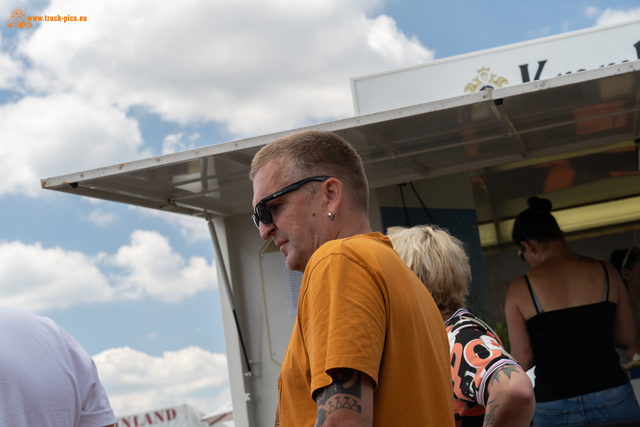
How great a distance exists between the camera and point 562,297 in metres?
3.44

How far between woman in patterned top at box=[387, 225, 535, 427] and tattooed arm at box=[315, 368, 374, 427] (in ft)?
3.51

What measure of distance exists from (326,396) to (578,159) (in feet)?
21.4

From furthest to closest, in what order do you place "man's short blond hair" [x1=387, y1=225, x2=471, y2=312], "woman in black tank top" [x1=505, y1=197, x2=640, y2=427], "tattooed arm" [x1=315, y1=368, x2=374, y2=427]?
"woman in black tank top" [x1=505, y1=197, x2=640, y2=427], "man's short blond hair" [x1=387, y1=225, x2=471, y2=312], "tattooed arm" [x1=315, y1=368, x2=374, y2=427]

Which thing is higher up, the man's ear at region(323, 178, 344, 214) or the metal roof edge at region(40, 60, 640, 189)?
the metal roof edge at region(40, 60, 640, 189)

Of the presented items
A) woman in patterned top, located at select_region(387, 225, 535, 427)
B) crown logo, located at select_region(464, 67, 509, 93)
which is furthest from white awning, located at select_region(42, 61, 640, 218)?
crown logo, located at select_region(464, 67, 509, 93)

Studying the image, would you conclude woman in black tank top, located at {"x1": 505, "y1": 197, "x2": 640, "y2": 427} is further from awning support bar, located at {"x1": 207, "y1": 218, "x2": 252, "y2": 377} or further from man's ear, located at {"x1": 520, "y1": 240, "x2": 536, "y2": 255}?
awning support bar, located at {"x1": 207, "y1": 218, "x2": 252, "y2": 377}

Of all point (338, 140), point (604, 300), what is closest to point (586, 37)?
point (604, 300)

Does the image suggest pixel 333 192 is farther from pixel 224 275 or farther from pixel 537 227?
pixel 224 275

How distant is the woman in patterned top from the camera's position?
6.43 feet

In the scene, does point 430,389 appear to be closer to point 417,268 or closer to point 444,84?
point 417,268

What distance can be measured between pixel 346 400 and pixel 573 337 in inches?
108

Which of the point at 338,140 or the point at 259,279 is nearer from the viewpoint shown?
the point at 338,140

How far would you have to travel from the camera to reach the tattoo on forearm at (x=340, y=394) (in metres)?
1.02

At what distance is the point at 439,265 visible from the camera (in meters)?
2.30
